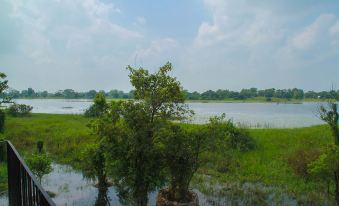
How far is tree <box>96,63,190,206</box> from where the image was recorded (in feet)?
24.8

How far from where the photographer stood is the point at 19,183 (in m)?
3.33

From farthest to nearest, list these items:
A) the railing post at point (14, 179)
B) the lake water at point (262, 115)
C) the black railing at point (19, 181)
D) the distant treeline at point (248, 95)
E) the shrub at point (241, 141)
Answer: the distant treeline at point (248, 95) → the lake water at point (262, 115) → the shrub at point (241, 141) → the railing post at point (14, 179) → the black railing at point (19, 181)

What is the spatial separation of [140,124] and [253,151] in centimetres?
1051

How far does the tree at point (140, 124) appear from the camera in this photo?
7574mm

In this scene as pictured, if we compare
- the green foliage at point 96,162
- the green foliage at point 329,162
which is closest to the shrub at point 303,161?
the green foliage at point 329,162

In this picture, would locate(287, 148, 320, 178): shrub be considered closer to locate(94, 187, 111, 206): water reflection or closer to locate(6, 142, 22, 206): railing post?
locate(94, 187, 111, 206): water reflection

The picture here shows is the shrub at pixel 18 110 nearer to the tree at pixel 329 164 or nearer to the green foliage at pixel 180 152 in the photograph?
the green foliage at pixel 180 152

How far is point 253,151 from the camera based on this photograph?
1633 centimetres

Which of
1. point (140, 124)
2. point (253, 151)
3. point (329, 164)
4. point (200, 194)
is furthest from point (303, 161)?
point (140, 124)

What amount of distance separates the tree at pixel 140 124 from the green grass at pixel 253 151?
2.90 metres

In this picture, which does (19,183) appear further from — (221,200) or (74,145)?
(74,145)

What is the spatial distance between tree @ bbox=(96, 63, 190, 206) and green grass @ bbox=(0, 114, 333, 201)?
2897 millimetres

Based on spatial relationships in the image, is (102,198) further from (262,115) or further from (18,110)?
(262,115)

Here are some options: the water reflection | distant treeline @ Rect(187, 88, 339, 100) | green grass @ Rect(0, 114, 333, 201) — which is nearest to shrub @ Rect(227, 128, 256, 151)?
green grass @ Rect(0, 114, 333, 201)
